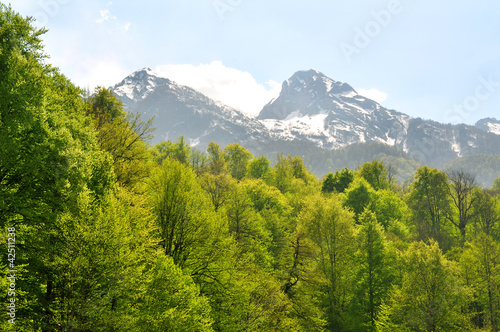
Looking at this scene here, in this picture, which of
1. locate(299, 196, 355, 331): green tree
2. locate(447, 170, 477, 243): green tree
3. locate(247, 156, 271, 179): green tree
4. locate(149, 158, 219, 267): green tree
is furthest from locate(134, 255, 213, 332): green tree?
locate(247, 156, 271, 179): green tree

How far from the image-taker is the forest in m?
12.9

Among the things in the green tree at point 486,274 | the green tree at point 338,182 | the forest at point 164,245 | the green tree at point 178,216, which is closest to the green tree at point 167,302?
the forest at point 164,245

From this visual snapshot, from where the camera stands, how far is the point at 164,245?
75.9 feet

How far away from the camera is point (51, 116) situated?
47.2 feet

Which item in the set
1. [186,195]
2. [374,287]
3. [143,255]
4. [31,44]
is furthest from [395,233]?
[31,44]

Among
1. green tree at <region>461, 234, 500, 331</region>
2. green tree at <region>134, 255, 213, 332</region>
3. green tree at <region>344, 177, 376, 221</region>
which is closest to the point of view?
green tree at <region>134, 255, 213, 332</region>

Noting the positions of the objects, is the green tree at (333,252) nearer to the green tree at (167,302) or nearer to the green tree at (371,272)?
the green tree at (371,272)

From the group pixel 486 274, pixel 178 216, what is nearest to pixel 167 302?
pixel 178 216

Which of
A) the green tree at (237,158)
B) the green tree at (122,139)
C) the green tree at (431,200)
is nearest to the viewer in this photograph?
the green tree at (122,139)

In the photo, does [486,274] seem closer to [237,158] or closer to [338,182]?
[338,182]

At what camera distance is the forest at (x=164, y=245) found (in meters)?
12.9

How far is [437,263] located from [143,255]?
26471mm

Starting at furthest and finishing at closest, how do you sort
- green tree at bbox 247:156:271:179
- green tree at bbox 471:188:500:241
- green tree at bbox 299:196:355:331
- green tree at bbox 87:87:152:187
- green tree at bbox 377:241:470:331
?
green tree at bbox 247:156:271:179, green tree at bbox 471:188:500:241, green tree at bbox 299:196:355:331, green tree at bbox 377:241:470:331, green tree at bbox 87:87:152:187

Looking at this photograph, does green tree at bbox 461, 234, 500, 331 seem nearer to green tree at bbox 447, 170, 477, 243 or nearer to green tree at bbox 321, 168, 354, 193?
green tree at bbox 447, 170, 477, 243
